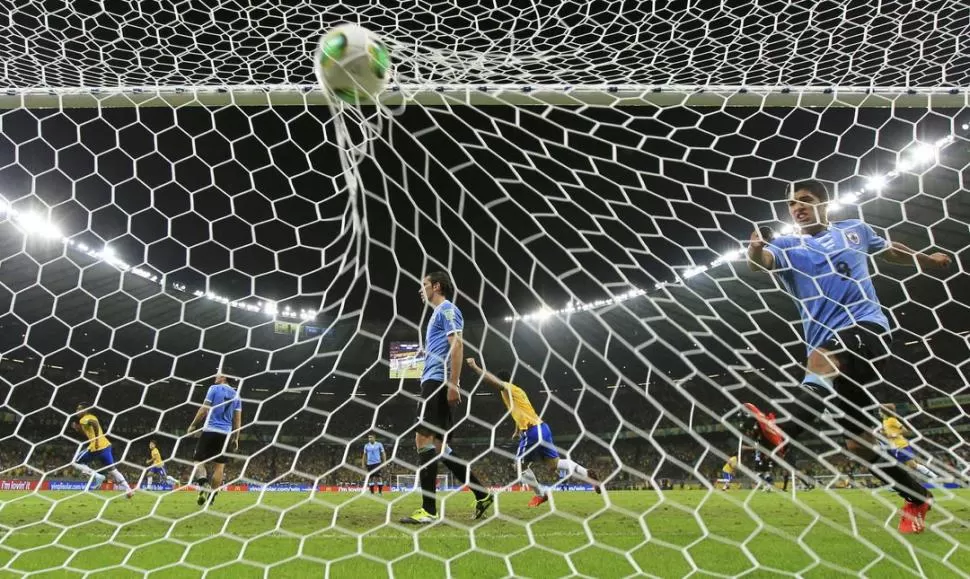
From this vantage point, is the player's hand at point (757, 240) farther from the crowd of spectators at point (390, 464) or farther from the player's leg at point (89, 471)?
the crowd of spectators at point (390, 464)

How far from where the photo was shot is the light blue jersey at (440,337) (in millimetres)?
3762

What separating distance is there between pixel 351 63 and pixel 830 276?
2380mm

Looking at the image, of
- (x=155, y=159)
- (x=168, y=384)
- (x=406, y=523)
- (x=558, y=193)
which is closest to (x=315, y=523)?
(x=406, y=523)

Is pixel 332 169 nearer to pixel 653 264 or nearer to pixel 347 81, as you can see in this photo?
pixel 347 81

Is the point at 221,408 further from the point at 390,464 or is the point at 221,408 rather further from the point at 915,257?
the point at 390,464

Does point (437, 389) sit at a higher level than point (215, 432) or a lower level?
higher

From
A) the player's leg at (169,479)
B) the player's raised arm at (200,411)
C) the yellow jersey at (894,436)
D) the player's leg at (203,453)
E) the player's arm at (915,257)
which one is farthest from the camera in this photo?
the player's leg at (203,453)

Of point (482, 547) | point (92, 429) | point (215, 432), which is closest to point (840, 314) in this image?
point (482, 547)

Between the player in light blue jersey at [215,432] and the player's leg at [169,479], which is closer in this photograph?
the player's leg at [169,479]

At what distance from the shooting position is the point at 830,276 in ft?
9.80

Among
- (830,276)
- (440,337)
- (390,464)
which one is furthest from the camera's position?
(390,464)

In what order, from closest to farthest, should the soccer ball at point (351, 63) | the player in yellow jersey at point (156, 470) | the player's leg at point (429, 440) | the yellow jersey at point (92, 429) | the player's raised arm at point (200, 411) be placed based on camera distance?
the soccer ball at point (351, 63)
the player's leg at point (429, 440)
the player's raised arm at point (200, 411)
the player in yellow jersey at point (156, 470)
the yellow jersey at point (92, 429)

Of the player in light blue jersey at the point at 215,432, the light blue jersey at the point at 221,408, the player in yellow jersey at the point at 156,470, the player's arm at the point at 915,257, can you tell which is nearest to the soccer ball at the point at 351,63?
the player's arm at the point at 915,257

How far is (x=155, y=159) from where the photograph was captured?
1177 cm
